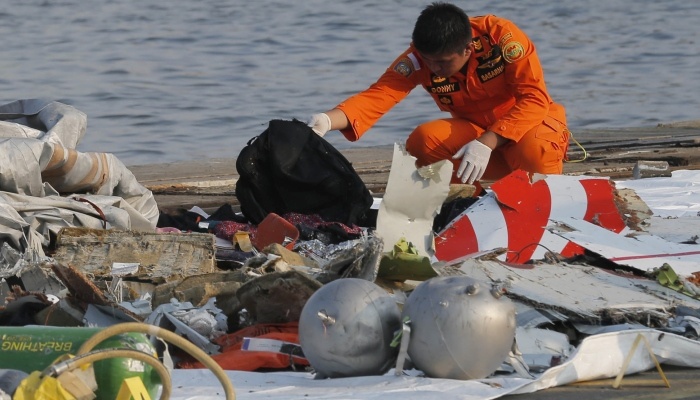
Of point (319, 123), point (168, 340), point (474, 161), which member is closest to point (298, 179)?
point (319, 123)

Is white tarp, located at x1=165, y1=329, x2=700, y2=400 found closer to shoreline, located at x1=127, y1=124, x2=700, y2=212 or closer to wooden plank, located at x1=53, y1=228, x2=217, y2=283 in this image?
wooden plank, located at x1=53, y1=228, x2=217, y2=283

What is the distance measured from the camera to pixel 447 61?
169 inches

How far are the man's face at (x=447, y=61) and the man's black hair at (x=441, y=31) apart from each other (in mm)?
28

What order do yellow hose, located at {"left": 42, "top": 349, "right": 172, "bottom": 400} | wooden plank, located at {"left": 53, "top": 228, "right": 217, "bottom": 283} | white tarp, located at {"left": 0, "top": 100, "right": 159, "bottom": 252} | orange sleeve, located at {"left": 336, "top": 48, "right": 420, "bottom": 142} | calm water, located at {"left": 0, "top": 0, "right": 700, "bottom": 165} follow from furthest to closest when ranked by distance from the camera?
calm water, located at {"left": 0, "top": 0, "right": 700, "bottom": 165} < orange sleeve, located at {"left": 336, "top": 48, "right": 420, "bottom": 142} < white tarp, located at {"left": 0, "top": 100, "right": 159, "bottom": 252} < wooden plank, located at {"left": 53, "top": 228, "right": 217, "bottom": 283} < yellow hose, located at {"left": 42, "top": 349, "right": 172, "bottom": 400}

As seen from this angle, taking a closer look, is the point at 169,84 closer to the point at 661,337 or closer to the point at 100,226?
the point at 100,226

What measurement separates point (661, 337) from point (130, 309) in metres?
1.18

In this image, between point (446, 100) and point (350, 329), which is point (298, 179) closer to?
point (446, 100)

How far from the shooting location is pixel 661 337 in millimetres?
2629

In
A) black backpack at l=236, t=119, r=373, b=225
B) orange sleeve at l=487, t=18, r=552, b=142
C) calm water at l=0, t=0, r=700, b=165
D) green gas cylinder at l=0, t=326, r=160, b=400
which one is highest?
green gas cylinder at l=0, t=326, r=160, b=400

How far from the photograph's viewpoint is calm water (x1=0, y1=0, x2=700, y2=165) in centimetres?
873

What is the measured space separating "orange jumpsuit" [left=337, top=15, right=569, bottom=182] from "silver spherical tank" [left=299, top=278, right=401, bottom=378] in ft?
6.62

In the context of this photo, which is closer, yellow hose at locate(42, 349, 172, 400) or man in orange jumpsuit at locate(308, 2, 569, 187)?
yellow hose at locate(42, 349, 172, 400)

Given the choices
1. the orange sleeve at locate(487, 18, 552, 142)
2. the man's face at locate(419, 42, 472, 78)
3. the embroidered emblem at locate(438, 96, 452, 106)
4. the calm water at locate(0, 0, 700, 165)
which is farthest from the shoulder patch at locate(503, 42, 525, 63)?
the calm water at locate(0, 0, 700, 165)

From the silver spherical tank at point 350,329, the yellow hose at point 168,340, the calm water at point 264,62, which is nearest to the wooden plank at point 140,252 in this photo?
the silver spherical tank at point 350,329
